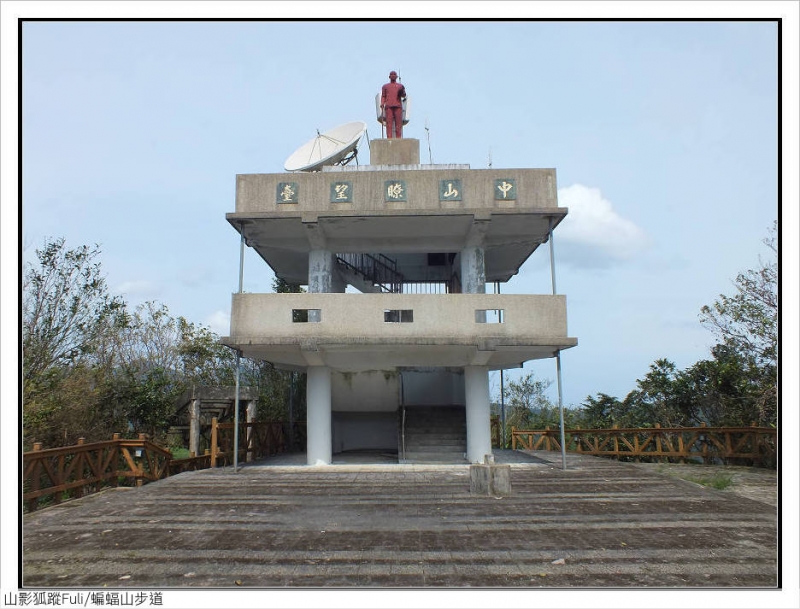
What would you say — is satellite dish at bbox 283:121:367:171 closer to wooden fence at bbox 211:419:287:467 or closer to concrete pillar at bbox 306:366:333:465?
concrete pillar at bbox 306:366:333:465

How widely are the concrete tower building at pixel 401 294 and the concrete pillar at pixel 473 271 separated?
0.14 feet

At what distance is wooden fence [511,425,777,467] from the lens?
17109 millimetres

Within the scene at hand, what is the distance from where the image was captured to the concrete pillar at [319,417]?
651 inches

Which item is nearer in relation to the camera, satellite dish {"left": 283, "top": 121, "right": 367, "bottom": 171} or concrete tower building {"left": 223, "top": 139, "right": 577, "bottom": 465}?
concrete tower building {"left": 223, "top": 139, "right": 577, "bottom": 465}

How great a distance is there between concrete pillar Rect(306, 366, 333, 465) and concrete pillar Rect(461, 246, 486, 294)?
4990mm

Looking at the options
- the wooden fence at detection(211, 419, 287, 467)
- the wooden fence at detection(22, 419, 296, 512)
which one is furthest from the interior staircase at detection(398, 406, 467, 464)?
the wooden fence at detection(22, 419, 296, 512)

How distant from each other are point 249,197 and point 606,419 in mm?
19579

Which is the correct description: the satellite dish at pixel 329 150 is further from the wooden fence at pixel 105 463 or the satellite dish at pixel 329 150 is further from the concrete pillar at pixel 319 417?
the wooden fence at pixel 105 463

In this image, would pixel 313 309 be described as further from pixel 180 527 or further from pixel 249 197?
pixel 180 527

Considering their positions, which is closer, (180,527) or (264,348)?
(180,527)

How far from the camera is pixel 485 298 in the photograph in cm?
1541

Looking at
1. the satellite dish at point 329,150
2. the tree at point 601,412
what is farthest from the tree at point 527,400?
the satellite dish at point 329,150

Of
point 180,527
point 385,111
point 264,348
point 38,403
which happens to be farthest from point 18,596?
point 385,111

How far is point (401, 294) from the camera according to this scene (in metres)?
15.2
